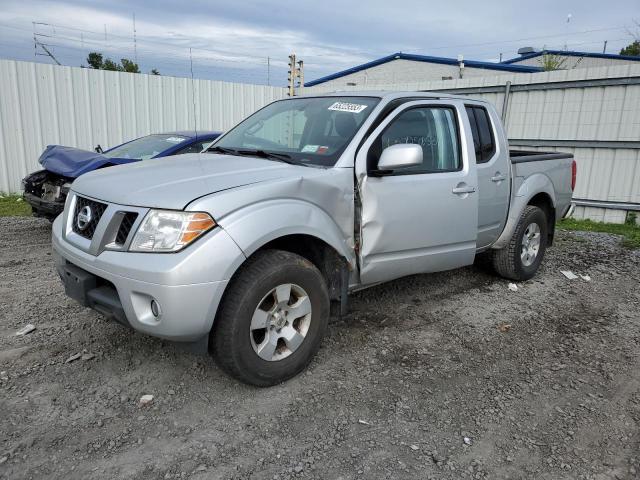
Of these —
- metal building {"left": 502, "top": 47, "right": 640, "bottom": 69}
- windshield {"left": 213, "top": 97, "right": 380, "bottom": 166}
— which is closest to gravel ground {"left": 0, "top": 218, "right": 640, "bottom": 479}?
windshield {"left": 213, "top": 97, "right": 380, "bottom": 166}

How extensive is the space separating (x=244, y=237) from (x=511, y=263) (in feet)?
11.3

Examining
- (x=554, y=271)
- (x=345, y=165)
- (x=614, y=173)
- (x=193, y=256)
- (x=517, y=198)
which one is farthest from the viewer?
(x=614, y=173)

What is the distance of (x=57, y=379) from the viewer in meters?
3.18

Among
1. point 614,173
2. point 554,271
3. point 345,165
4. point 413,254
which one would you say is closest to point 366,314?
point 413,254

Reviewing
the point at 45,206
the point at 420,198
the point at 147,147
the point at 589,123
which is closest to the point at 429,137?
the point at 420,198

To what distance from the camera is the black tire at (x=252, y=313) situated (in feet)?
9.25

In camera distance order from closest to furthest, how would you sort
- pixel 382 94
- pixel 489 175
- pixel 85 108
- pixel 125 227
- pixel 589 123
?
pixel 125 227 < pixel 382 94 < pixel 489 175 < pixel 589 123 < pixel 85 108

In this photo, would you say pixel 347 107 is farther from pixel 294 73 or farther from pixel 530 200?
pixel 294 73

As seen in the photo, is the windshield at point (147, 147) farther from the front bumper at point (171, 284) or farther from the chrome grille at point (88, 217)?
the front bumper at point (171, 284)

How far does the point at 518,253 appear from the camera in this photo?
5.24 m

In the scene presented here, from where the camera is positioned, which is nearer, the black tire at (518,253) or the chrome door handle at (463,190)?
the chrome door handle at (463,190)

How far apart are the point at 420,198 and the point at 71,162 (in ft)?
14.4

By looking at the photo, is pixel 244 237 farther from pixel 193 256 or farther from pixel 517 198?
pixel 517 198

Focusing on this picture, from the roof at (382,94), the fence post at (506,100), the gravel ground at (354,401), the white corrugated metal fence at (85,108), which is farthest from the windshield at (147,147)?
the fence post at (506,100)
